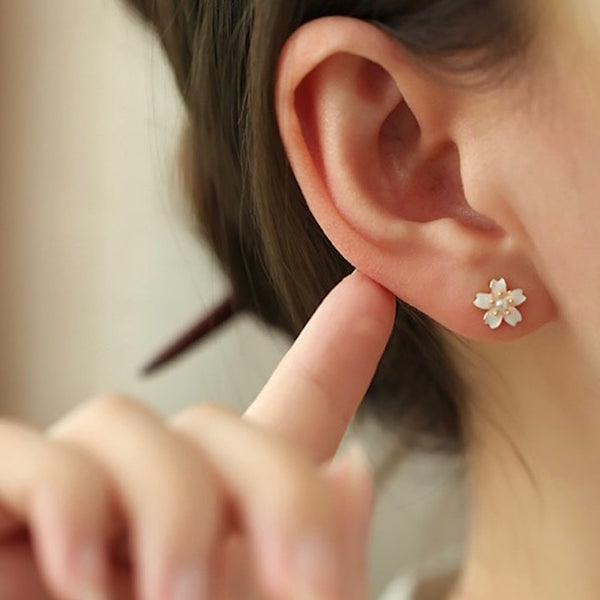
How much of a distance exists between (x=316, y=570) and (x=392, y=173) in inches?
12.0

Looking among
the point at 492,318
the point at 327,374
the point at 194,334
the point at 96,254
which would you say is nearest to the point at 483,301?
the point at 492,318

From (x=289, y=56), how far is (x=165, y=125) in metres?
0.34

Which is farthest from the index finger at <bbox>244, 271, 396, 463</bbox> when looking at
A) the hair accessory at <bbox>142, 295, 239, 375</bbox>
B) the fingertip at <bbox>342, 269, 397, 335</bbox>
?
the hair accessory at <bbox>142, 295, 239, 375</bbox>

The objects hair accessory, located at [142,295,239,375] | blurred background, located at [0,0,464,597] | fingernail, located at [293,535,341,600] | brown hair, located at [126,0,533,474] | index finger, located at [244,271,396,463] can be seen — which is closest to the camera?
fingernail, located at [293,535,341,600]

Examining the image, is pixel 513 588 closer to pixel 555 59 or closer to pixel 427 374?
pixel 427 374

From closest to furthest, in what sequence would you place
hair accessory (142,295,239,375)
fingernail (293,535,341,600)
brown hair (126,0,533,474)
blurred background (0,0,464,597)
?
1. fingernail (293,535,341,600)
2. brown hair (126,0,533,474)
3. hair accessory (142,295,239,375)
4. blurred background (0,0,464,597)

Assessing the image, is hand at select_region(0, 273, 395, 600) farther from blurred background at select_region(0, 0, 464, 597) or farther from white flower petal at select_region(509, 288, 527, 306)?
blurred background at select_region(0, 0, 464, 597)

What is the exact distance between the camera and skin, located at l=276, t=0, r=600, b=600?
53cm

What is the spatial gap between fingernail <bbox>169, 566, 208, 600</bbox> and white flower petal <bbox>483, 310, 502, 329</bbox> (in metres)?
0.27

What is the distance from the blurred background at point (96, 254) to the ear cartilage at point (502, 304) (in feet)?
1.50

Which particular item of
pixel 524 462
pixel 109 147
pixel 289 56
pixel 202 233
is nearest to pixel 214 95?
pixel 289 56

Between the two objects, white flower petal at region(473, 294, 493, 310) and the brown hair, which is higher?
the brown hair

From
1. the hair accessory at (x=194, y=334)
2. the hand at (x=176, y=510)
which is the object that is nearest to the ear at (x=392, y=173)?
the hand at (x=176, y=510)

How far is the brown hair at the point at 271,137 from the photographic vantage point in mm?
539
